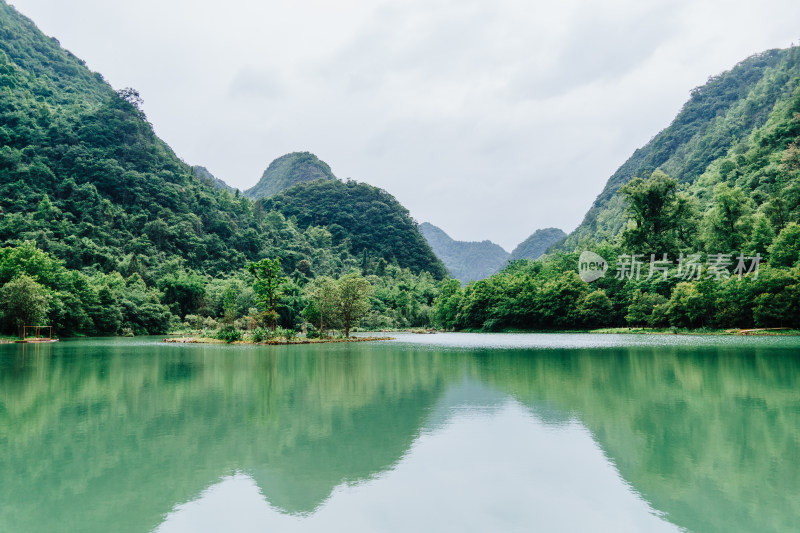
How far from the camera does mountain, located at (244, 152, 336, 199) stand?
153125 millimetres

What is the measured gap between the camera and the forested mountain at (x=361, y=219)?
10444 centimetres

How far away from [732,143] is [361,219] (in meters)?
67.2

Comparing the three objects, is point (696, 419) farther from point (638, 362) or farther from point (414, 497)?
point (638, 362)

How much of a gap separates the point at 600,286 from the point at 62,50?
340 ft

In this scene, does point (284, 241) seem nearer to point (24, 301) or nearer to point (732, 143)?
point (24, 301)

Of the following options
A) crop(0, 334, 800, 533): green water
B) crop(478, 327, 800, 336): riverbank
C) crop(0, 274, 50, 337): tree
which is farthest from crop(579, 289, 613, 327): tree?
crop(0, 274, 50, 337): tree

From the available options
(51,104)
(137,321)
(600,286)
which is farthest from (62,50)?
(600,286)

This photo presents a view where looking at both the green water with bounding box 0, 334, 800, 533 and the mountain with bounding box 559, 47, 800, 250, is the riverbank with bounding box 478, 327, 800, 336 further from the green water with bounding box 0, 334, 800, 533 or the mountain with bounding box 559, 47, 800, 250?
the green water with bounding box 0, 334, 800, 533

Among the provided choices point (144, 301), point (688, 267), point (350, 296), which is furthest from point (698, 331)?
point (144, 301)

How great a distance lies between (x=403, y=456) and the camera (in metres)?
6.38

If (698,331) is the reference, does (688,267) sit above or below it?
above

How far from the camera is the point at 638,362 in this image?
17250mm

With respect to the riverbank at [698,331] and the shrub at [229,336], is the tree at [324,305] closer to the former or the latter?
the shrub at [229,336]

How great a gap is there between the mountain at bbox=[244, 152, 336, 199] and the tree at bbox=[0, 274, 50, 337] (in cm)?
11546
